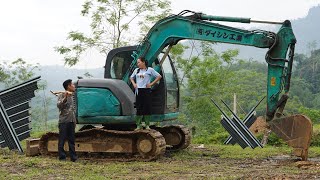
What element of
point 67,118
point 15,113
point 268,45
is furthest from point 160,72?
point 15,113

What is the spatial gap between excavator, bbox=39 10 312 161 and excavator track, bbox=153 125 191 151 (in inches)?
38.5

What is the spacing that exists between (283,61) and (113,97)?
3631 millimetres

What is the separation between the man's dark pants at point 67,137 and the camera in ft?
35.4

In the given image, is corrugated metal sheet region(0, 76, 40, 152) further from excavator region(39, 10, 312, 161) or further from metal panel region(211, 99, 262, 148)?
metal panel region(211, 99, 262, 148)

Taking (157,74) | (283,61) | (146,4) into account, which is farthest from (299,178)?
(146,4)

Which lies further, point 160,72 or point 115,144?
point 160,72

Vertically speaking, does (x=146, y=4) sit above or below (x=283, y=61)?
above

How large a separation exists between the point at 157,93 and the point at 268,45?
2645mm

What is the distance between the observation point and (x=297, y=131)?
33.5 feet

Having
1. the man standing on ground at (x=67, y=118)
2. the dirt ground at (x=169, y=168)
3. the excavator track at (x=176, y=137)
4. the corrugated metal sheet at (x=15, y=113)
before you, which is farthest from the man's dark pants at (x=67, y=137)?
the excavator track at (x=176, y=137)

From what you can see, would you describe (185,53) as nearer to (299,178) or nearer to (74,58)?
(74,58)

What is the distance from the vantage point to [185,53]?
3041 centimetres

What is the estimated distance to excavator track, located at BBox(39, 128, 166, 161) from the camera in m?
10.9

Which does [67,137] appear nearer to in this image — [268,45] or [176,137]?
[176,137]
